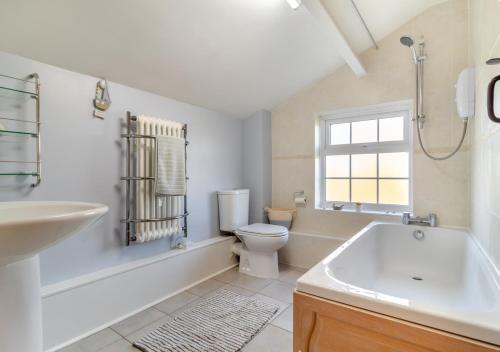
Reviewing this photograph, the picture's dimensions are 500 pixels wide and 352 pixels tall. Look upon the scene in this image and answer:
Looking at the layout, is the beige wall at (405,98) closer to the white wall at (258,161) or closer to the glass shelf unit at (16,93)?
the white wall at (258,161)

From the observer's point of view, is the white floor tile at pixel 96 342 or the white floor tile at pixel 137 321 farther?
the white floor tile at pixel 137 321

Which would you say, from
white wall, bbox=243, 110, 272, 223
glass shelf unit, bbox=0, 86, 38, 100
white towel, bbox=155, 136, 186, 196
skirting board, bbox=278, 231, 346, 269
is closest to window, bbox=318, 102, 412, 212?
skirting board, bbox=278, 231, 346, 269

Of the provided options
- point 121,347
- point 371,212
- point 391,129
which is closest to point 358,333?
point 121,347

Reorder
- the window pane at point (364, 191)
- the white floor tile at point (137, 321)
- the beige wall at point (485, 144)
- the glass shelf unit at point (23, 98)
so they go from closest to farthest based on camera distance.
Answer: the beige wall at point (485, 144) → the glass shelf unit at point (23, 98) → the white floor tile at point (137, 321) → the window pane at point (364, 191)

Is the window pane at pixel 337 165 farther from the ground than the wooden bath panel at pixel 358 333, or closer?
farther from the ground

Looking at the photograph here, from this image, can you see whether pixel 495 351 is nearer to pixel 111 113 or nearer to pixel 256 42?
pixel 256 42

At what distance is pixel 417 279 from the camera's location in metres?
1.94

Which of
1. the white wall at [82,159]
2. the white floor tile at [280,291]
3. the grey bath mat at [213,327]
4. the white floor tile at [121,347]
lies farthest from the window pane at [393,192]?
the white floor tile at [121,347]

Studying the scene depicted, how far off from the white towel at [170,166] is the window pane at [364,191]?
1.78 metres

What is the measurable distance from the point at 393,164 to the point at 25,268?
2.78 meters

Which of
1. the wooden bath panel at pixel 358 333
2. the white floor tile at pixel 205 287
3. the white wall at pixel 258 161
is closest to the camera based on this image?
the wooden bath panel at pixel 358 333

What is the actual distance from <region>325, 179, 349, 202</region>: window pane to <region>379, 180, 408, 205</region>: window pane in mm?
340

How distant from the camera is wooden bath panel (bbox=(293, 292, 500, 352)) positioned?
72 cm

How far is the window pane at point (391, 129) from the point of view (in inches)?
96.6
